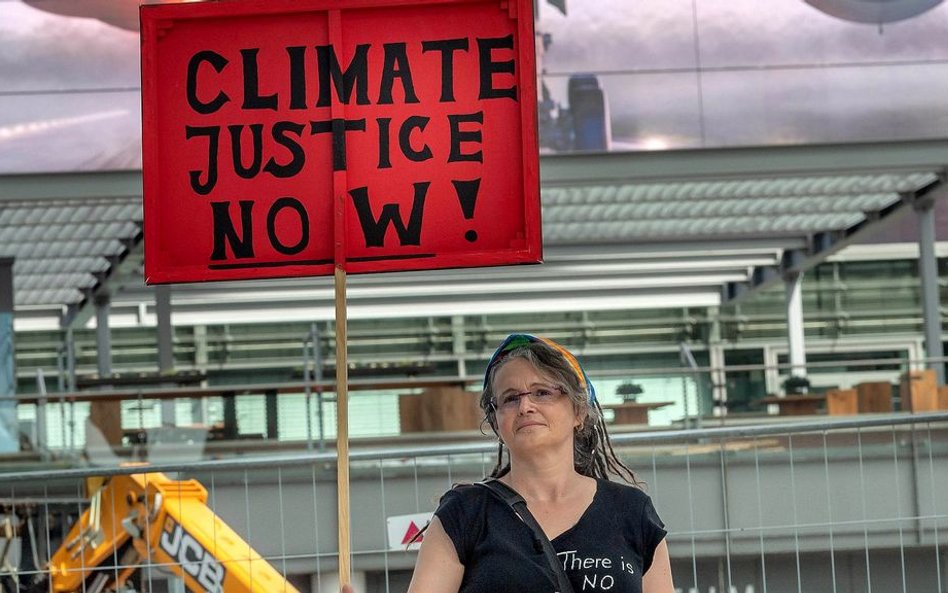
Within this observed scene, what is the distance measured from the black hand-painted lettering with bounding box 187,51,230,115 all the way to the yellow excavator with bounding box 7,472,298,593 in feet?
9.24

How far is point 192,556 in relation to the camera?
7020 millimetres

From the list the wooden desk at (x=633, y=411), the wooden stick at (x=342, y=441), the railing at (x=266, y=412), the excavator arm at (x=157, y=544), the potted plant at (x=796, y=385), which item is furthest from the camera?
the potted plant at (x=796, y=385)

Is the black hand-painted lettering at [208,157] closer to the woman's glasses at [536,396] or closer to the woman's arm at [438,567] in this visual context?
the woman's glasses at [536,396]

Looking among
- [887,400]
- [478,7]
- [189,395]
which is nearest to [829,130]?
[887,400]

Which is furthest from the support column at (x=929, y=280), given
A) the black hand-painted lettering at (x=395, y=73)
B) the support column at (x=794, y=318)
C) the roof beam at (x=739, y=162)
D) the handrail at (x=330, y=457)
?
the black hand-painted lettering at (x=395, y=73)

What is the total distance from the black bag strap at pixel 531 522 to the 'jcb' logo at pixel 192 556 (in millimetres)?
3785

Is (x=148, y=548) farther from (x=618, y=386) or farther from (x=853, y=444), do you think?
(x=618, y=386)

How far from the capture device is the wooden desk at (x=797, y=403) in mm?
13781

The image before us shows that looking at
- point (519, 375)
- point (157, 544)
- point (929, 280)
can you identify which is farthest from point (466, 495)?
point (929, 280)

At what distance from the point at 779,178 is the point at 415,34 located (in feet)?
42.0

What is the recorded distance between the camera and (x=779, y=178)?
1631cm

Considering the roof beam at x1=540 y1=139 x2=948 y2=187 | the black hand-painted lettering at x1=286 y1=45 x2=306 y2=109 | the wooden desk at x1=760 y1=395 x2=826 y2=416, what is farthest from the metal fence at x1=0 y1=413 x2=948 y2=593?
the roof beam at x1=540 y1=139 x2=948 y2=187

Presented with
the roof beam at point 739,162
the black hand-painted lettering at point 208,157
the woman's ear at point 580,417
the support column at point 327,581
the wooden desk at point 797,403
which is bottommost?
the support column at point 327,581

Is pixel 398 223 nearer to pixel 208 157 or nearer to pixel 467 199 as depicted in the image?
pixel 467 199
